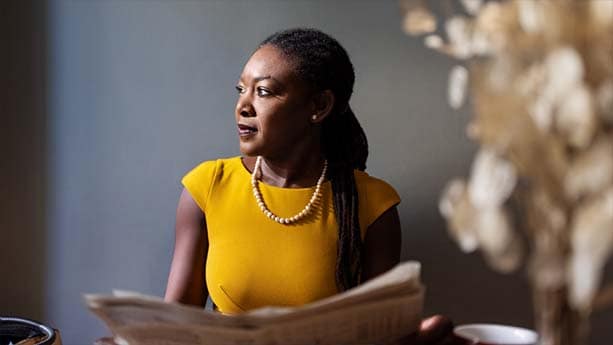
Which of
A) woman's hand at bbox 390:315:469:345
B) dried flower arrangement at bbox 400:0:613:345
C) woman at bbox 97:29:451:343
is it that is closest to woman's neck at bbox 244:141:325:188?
woman at bbox 97:29:451:343

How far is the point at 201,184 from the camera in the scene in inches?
52.7

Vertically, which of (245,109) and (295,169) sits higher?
(245,109)

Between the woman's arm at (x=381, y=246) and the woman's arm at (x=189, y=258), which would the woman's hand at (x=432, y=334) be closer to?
the woman's arm at (x=381, y=246)

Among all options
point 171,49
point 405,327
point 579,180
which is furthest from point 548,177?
point 171,49

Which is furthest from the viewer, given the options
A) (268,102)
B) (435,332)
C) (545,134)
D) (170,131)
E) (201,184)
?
(170,131)

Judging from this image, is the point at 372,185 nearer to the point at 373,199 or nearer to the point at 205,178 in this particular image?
the point at 373,199

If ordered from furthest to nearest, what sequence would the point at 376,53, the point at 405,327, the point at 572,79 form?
the point at 376,53 → the point at 405,327 → the point at 572,79

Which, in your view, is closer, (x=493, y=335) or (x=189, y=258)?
(x=493, y=335)

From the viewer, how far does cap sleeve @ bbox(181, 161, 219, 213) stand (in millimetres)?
1334

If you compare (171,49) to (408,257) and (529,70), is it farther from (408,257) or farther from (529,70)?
(529,70)

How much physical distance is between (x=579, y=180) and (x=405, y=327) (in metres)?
0.37

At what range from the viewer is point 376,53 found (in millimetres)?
1392

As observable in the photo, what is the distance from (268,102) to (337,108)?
0.46ft

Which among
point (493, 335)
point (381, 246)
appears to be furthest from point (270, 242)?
point (493, 335)
